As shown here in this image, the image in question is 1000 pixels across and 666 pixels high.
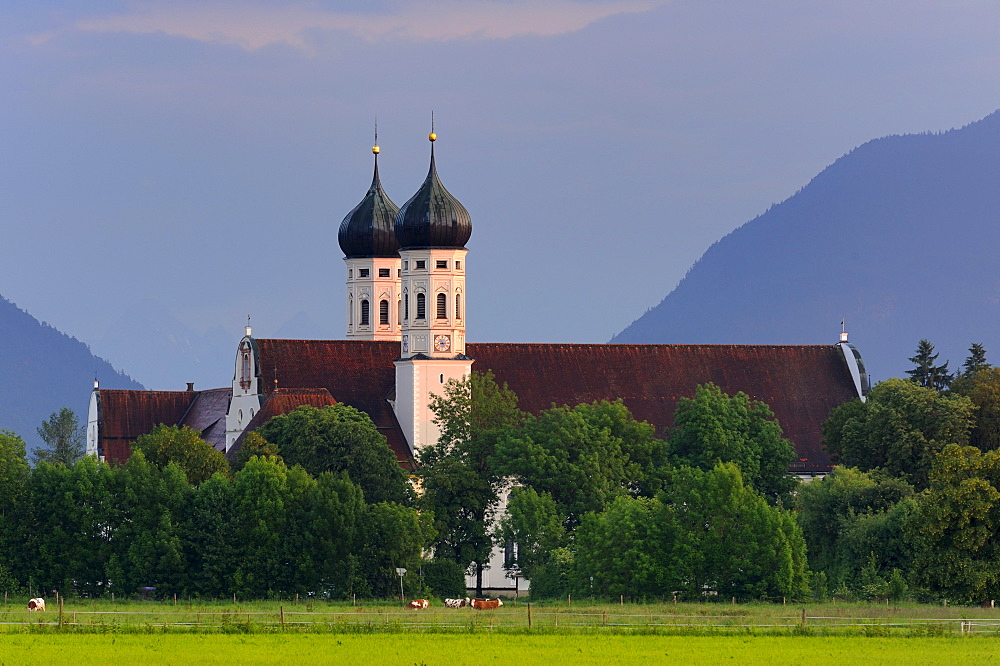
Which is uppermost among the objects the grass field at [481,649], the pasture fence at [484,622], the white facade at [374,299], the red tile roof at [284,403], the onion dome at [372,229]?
the onion dome at [372,229]

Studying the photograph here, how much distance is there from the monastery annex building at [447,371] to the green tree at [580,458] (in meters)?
6.61

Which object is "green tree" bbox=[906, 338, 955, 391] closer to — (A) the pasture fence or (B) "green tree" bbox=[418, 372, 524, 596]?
(B) "green tree" bbox=[418, 372, 524, 596]

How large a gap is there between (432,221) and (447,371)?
7.31 meters

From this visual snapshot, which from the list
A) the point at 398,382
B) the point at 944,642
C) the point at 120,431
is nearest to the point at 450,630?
the point at 944,642

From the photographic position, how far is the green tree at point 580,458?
294 feet

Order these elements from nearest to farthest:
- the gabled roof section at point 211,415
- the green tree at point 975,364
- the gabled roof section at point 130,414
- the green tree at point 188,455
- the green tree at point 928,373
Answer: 1. the green tree at point 188,455
2. the green tree at point 975,364
3. the green tree at point 928,373
4. the gabled roof section at point 211,415
5. the gabled roof section at point 130,414

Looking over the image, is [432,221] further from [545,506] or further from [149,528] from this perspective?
[149,528]

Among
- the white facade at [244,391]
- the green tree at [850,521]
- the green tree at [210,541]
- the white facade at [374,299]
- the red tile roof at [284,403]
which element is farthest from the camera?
the white facade at [374,299]

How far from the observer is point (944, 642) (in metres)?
54.8

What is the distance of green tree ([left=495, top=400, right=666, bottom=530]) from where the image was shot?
→ 294 ft

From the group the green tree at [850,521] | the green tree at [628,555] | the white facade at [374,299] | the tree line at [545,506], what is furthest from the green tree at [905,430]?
the white facade at [374,299]

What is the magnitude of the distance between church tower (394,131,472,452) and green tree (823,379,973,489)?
18.7m

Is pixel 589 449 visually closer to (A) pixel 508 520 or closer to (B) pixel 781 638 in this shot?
(A) pixel 508 520

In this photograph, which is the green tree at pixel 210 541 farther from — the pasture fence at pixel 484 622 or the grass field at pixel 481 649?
the grass field at pixel 481 649
